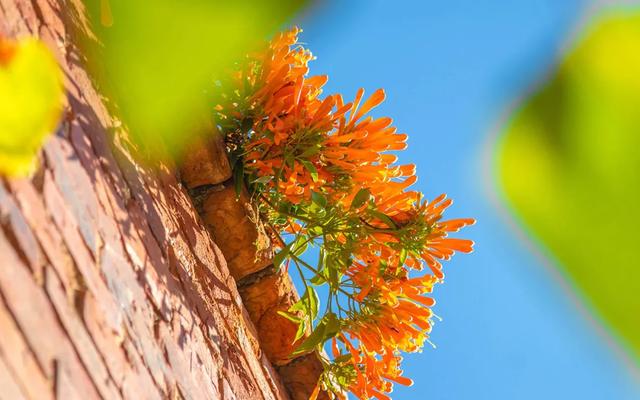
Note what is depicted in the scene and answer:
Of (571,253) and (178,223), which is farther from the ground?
(178,223)

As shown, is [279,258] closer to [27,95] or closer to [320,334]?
[320,334]

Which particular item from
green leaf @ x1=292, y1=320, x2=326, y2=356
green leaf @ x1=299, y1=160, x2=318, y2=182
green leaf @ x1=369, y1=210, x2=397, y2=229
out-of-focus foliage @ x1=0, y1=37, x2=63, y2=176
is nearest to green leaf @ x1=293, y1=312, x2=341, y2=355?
green leaf @ x1=292, y1=320, x2=326, y2=356

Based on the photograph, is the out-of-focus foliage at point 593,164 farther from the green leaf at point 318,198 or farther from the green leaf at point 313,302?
the green leaf at point 313,302

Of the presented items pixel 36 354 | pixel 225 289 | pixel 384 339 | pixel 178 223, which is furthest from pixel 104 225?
pixel 384 339

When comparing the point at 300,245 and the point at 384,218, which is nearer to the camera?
the point at 384,218

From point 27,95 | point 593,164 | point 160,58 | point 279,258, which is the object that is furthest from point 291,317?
point 593,164

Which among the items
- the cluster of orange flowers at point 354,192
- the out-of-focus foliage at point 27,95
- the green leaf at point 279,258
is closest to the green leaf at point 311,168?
the cluster of orange flowers at point 354,192

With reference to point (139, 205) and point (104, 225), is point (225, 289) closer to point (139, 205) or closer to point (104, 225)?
point (139, 205)
